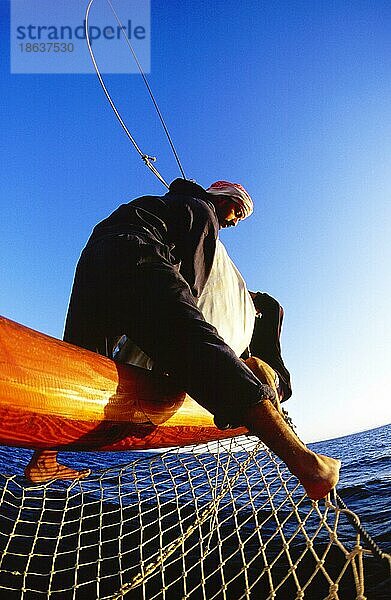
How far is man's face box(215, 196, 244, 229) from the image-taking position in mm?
2580

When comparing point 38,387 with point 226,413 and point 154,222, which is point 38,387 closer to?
point 226,413

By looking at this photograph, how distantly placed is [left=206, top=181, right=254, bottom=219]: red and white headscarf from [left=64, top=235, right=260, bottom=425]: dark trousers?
2.96 ft

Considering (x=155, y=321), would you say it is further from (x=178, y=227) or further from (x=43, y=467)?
(x=43, y=467)

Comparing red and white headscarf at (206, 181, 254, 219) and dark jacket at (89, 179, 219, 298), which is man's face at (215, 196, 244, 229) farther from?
dark jacket at (89, 179, 219, 298)

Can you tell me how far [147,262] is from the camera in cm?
167

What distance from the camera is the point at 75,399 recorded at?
122cm

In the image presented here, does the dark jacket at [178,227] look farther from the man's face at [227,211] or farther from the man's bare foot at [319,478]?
the man's bare foot at [319,478]

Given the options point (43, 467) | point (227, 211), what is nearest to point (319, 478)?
point (43, 467)

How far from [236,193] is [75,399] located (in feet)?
5.83

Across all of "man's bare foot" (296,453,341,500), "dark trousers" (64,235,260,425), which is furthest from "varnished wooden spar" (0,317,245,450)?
"man's bare foot" (296,453,341,500)

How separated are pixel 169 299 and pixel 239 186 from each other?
4.63 ft

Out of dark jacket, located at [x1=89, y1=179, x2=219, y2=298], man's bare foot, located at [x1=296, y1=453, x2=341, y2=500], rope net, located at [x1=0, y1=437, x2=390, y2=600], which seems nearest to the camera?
man's bare foot, located at [x1=296, y1=453, x2=341, y2=500]

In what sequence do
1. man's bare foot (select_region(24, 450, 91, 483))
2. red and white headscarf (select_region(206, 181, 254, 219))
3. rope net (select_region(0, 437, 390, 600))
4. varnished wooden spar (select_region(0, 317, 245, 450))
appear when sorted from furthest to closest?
rope net (select_region(0, 437, 390, 600)) → red and white headscarf (select_region(206, 181, 254, 219)) → man's bare foot (select_region(24, 450, 91, 483)) → varnished wooden spar (select_region(0, 317, 245, 450))

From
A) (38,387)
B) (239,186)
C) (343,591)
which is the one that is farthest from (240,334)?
(343,591)
